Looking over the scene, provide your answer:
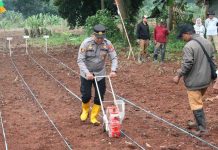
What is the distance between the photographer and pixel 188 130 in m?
7.98

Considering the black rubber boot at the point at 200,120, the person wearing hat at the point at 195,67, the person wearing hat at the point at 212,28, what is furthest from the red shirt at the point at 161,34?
the black rubber boot at the point at 200,120

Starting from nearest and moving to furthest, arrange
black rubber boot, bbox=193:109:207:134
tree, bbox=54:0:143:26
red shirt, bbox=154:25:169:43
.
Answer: black rubber boot, bbox=193:109:207:134 → red shirt, bbox=154:25:169:43 → tree, bbox=54:0:143:26

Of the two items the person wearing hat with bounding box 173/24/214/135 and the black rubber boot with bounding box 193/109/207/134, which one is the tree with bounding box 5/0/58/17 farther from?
the black rubber boot with bounding box 193/109/207/134

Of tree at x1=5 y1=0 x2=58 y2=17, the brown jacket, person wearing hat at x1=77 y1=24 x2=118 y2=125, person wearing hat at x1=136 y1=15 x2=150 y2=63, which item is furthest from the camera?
tree at x1=5 y1=0 x2=58 y2=17

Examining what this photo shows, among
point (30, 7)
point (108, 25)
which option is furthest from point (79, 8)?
point (30, 7)

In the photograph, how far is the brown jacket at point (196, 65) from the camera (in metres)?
7.35

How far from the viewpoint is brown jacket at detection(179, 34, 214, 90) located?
7.35 metres

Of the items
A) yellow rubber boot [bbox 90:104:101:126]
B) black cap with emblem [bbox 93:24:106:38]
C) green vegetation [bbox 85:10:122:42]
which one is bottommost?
yellow rubber boot [bbox 90:104:101:126]

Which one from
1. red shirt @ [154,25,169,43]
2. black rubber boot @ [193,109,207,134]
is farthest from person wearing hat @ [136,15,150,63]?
black rubber boot @ [193,109,207,134]

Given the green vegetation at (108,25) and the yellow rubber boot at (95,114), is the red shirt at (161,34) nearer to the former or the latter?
the yellow rubber boot at (95,114)

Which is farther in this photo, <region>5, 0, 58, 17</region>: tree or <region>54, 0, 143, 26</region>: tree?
<region>5, 0, 58, 17</region>: tree

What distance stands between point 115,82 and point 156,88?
1.86 m

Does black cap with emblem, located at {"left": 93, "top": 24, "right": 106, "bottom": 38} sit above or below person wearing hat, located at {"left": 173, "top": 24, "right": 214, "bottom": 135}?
above

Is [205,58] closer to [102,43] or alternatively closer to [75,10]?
[102,43]
